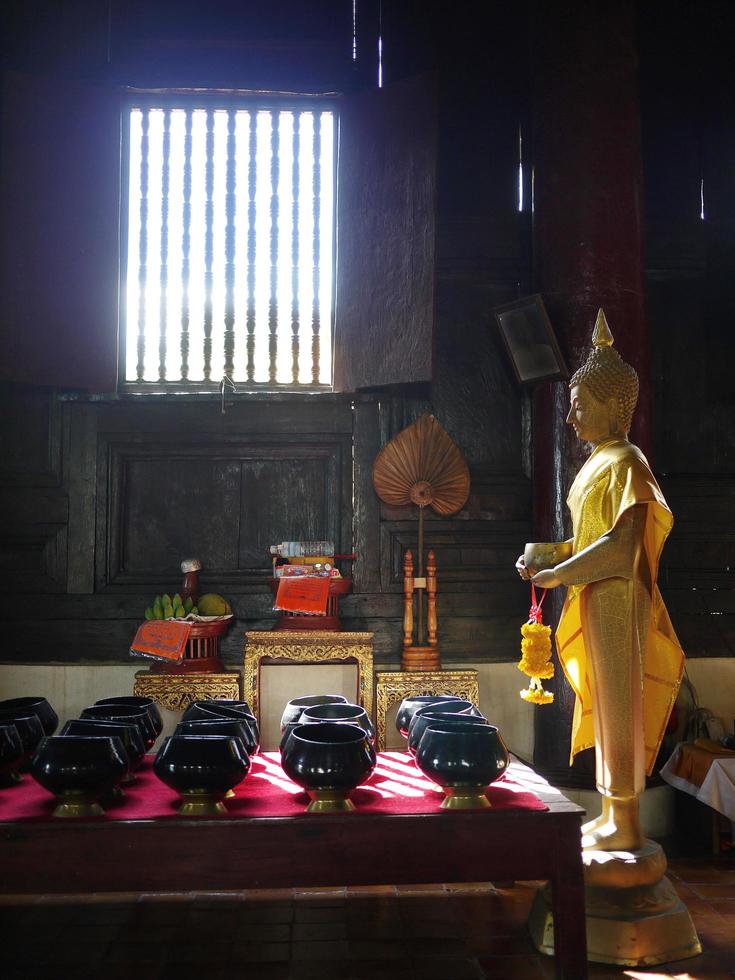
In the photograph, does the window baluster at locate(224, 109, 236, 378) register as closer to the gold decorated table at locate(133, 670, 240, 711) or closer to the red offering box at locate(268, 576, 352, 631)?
the red offering box at locate(268, 576, 352, 631)

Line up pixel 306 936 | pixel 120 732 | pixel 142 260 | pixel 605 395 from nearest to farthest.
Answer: pixel 120 732 → pixel 306 936 → pixel 605 395 → pixel 142 260

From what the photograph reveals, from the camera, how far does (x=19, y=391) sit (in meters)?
4.48

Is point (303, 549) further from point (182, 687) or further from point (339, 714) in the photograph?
point (339, 714)

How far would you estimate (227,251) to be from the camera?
4668 mm

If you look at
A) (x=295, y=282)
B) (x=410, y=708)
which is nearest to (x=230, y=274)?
(x=295, y=282)

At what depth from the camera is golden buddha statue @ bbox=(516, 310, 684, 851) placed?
254 centimetres

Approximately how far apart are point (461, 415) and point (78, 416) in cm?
208

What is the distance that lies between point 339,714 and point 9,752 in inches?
33.9

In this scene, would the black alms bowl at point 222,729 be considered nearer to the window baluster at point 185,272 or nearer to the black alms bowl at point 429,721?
the black alms bowl at point 429,721

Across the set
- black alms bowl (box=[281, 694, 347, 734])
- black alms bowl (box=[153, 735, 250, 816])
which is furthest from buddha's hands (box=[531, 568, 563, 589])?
black alms bowl (box=[153, 735, 250, 816])

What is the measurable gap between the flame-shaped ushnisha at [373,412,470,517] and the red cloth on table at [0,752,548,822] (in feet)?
7.48

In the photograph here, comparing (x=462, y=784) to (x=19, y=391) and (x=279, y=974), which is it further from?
(x=19, y=391)

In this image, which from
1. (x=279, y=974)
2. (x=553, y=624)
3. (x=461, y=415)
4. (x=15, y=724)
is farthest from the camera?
(x=461, y=415)

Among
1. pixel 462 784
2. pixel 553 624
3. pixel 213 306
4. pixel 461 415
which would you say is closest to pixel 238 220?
pixel 213 306
